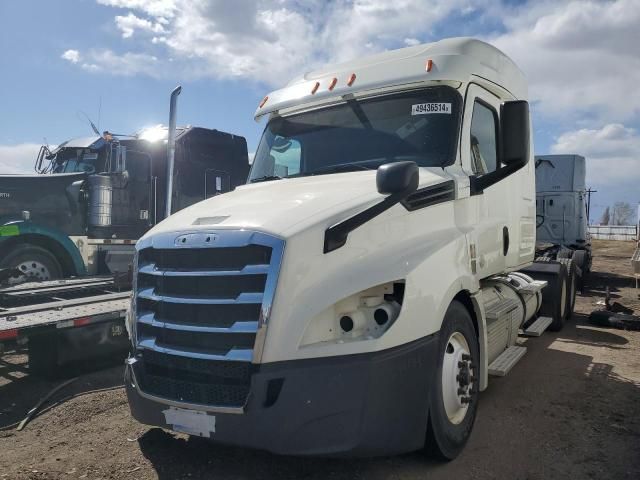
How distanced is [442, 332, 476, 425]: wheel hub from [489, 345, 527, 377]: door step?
2.41 ft

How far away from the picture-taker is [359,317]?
2963mm

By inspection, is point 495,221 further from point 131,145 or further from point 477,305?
point 131,145

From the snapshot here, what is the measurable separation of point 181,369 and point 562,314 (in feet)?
24.0

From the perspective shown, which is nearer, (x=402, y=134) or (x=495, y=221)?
(x=402, y=134)

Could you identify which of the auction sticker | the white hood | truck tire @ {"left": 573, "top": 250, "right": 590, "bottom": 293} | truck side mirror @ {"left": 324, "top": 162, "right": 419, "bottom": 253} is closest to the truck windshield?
the white hood

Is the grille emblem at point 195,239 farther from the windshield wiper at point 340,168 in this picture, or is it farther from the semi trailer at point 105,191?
the semi trailer at point 105,191

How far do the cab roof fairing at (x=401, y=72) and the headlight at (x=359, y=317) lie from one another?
1.95m

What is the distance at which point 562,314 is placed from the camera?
8.57 m

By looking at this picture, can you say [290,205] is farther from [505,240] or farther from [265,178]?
[505,240]

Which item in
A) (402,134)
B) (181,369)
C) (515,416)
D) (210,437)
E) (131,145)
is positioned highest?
(131,145)

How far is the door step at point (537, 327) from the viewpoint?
6461 mm

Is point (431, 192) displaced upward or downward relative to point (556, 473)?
upward

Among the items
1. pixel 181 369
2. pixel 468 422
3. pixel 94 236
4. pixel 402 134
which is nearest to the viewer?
pixel 181 369

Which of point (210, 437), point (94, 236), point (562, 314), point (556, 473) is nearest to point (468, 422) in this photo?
point (556, 473)
